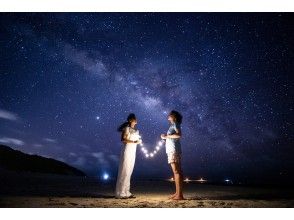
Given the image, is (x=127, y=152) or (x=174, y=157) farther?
(x=127, y=152)

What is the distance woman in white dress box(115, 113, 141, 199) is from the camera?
8.06m

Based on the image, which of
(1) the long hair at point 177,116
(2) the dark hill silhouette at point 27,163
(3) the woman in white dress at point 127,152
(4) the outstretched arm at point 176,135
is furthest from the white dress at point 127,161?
(2) the dark hill silhouette at point 27,163

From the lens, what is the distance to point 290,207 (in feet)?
21.5

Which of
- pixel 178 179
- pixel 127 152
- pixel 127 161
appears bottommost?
pixel 178 179

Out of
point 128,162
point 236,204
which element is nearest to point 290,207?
point 236,204

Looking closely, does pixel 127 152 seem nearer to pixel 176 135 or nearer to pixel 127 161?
pixel 127 161

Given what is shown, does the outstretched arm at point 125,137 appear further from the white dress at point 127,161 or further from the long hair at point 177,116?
the long hair at point 177,116

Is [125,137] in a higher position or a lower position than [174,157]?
higher

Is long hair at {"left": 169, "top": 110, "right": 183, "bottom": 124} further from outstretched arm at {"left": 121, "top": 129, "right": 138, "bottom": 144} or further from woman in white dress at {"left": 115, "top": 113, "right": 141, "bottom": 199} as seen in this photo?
outstretched arm at {"left": 121, "top": 129, "right": 138, "bottom": 144}

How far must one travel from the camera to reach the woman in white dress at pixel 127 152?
317 inches

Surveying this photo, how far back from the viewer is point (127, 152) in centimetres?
816

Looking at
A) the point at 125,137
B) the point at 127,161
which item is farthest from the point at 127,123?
the point at 127,161

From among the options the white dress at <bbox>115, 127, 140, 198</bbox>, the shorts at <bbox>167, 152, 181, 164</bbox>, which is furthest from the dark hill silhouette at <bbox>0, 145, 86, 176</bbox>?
the shorts at <bbox>167, 152, 181, 164</bbox>
